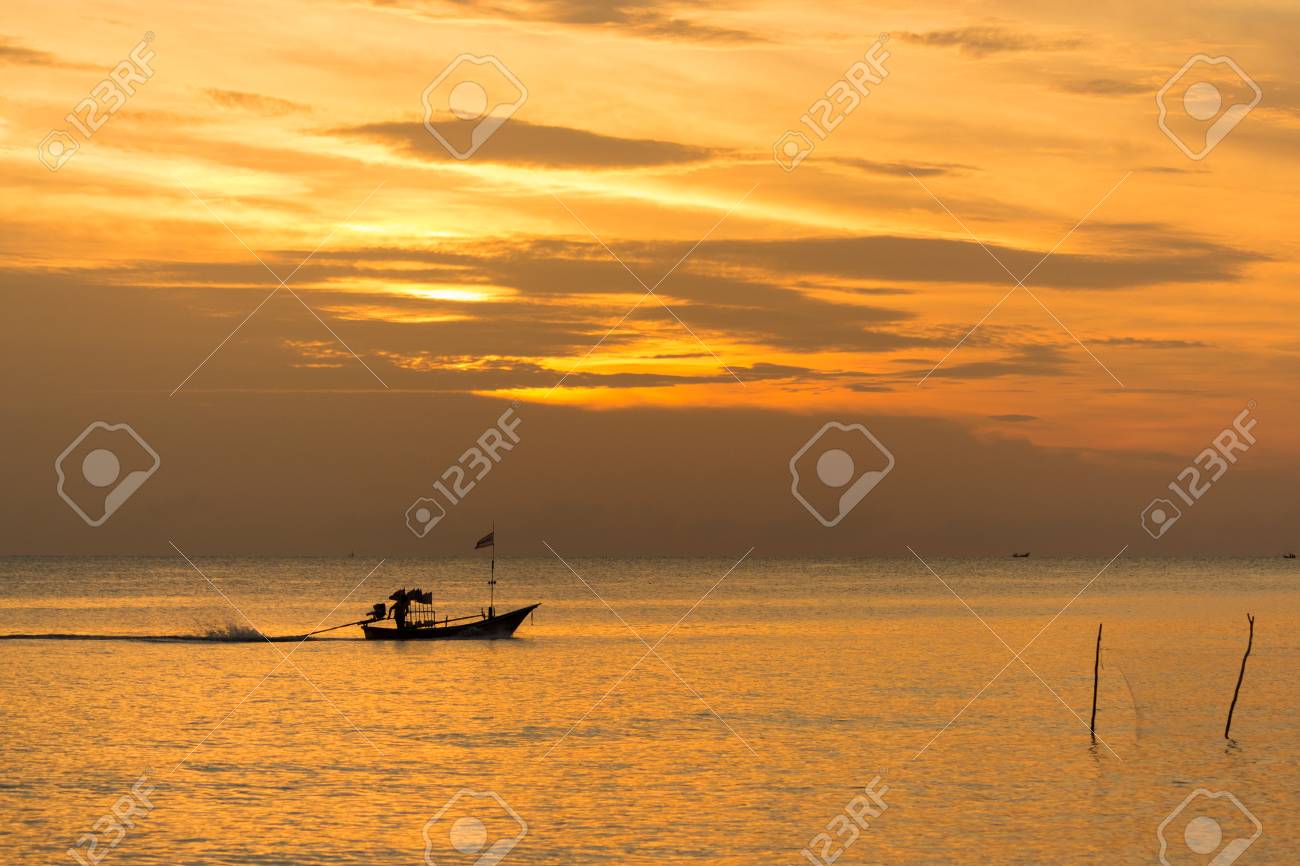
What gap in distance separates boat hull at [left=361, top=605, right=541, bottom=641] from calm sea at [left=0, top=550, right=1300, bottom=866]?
30.0 inches

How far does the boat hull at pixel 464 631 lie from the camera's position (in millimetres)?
76875

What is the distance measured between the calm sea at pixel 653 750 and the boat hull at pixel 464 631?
0.76 meters

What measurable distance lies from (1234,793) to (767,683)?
24.8 meters

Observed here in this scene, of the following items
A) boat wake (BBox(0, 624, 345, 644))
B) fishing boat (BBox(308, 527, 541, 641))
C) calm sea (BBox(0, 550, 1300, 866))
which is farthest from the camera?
boat wake (BBox(0, 624, 345, 644))

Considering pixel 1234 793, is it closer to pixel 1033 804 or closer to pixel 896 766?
pixel 1033 804

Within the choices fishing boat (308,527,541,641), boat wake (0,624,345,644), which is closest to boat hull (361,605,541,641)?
fishing boat (308,527,541,641)

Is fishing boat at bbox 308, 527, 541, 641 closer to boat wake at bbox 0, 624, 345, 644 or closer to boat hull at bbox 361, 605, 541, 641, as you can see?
boat hull at bbox 361, 605, 541, 641

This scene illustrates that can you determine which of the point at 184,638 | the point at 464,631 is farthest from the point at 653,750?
the point at 184,638

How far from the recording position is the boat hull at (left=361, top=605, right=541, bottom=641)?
76.9 m

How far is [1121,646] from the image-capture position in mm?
76875

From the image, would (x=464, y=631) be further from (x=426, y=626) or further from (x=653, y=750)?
(x=653, y=750)

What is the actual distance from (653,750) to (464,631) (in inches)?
1602

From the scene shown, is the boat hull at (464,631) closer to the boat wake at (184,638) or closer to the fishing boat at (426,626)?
the fishing boat at (426,626)

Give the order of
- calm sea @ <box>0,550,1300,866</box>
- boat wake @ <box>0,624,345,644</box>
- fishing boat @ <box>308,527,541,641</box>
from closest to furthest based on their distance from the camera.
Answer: calm sea @ <box>0,550,1300,866</box> < fishing boat @ <box>308,527,541,641</box> < boat wake @ <box>0,624,345,644</box>
